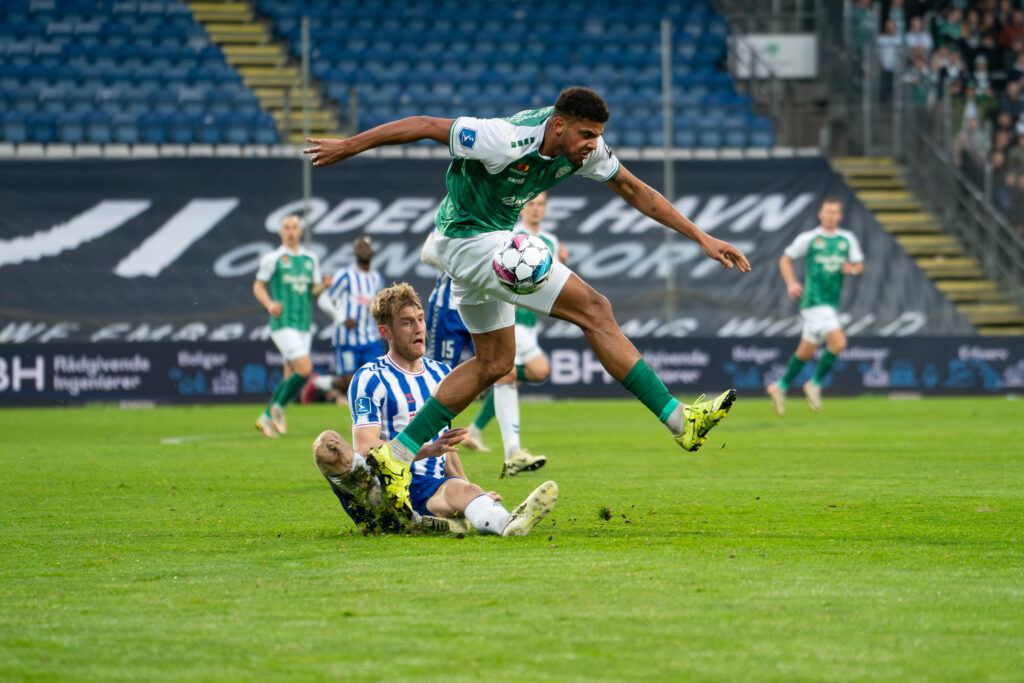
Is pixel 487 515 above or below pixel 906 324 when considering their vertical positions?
above

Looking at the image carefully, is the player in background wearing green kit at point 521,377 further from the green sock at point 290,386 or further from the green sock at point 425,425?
the green sock at point 290,386

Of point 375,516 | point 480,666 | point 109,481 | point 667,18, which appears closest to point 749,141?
point 667,18

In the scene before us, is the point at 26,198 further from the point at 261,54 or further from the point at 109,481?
the point at 109,481

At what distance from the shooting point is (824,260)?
15.6 metres

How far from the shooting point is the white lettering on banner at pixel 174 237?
1992cm

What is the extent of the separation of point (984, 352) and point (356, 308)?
10.2m

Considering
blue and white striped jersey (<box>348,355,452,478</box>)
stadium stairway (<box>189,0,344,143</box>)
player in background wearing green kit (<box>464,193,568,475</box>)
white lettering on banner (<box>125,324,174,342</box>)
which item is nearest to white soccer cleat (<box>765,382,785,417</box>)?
player in background wearing green kit (<box>464,193,568,475</box>)

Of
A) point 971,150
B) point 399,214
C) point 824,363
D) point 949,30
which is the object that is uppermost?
point 949,30

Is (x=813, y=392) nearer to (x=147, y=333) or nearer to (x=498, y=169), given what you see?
(x=147, y=333)

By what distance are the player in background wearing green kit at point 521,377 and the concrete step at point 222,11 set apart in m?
15.5

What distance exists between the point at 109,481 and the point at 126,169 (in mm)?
12875

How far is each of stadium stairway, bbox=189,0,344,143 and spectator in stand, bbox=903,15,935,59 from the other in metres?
10.1

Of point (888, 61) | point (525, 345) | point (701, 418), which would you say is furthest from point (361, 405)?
point (888, 61)

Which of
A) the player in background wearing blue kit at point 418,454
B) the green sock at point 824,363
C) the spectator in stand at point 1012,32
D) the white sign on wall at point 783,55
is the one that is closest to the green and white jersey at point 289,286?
the green sock at point 824,363
